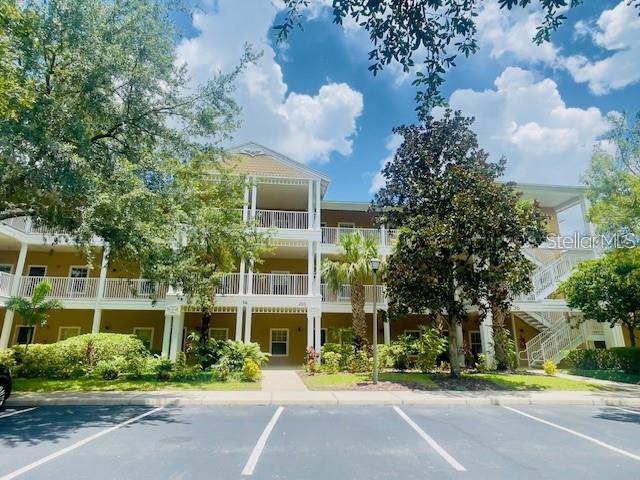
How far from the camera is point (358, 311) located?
59.6 ft

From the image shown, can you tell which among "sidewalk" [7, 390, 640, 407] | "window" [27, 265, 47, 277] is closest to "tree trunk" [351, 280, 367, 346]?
"sidewalk" [7, 390, 640, 407]

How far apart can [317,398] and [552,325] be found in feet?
50.9

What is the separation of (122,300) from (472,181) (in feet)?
54.7

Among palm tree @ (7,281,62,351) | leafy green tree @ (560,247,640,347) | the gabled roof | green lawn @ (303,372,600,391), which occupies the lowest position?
green lawn @ (303,372,600,391)

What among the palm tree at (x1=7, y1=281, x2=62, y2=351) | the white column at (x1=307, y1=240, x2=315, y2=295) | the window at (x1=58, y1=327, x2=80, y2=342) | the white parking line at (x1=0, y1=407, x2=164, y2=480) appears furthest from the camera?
the window at (x1=58, y1=327, x2=80, y2=342)

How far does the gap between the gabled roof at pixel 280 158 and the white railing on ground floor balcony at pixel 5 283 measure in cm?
1213

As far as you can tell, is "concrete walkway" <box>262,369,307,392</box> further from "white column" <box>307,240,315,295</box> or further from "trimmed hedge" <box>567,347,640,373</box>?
"trimmed hedge" <box>567,347,640,373</box>

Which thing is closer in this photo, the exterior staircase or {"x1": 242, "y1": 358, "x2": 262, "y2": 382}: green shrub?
{"x1": 242, "y1": 358, "x2": 262, "y2": 382}: green shrub

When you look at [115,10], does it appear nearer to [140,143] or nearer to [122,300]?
[140,143]

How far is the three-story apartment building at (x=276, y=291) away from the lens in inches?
726

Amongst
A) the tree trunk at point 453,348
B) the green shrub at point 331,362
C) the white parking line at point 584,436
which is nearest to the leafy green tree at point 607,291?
the tree trunk at point 453,348

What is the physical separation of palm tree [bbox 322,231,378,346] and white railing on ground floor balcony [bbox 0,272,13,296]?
1489 centimetres

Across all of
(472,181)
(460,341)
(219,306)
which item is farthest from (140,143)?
(460,341)

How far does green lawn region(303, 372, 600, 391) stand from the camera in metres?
12.9
